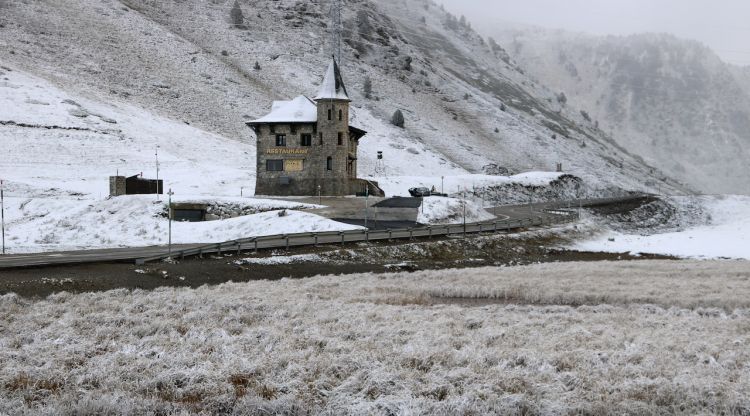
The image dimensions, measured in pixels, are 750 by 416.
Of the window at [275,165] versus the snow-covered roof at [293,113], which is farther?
the window at [275,165]

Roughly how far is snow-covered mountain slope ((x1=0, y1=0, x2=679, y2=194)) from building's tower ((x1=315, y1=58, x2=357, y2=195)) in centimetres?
1173

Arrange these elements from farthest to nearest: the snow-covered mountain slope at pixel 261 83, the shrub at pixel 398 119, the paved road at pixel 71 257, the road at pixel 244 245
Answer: the shrub at pixel 398 119 → the snow-covered mountain slope at pixel 261 83 → the road at pixel 244 245 → the paved road at pixel 71 257

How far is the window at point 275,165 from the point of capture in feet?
180

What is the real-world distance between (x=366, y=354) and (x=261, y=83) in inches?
3993

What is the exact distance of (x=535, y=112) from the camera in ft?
479

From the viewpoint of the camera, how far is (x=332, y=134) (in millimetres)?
53531

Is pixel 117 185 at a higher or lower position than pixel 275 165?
lower

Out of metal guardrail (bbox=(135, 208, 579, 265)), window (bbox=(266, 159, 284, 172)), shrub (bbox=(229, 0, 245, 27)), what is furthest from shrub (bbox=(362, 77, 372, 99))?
metal guardrail (bbox=(135, 208, 579, 265))

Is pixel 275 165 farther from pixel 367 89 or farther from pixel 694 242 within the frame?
pixel 367 89

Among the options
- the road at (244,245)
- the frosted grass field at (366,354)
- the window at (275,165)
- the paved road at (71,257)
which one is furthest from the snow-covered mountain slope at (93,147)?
the frosted grass field at (366,354)

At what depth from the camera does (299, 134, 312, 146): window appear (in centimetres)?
5428

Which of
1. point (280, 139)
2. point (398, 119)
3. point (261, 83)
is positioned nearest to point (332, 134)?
point (280, 139)

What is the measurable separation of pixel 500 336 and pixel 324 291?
846cm

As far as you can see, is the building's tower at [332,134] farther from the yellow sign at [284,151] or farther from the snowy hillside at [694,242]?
the snowy hillside at [694,242]
